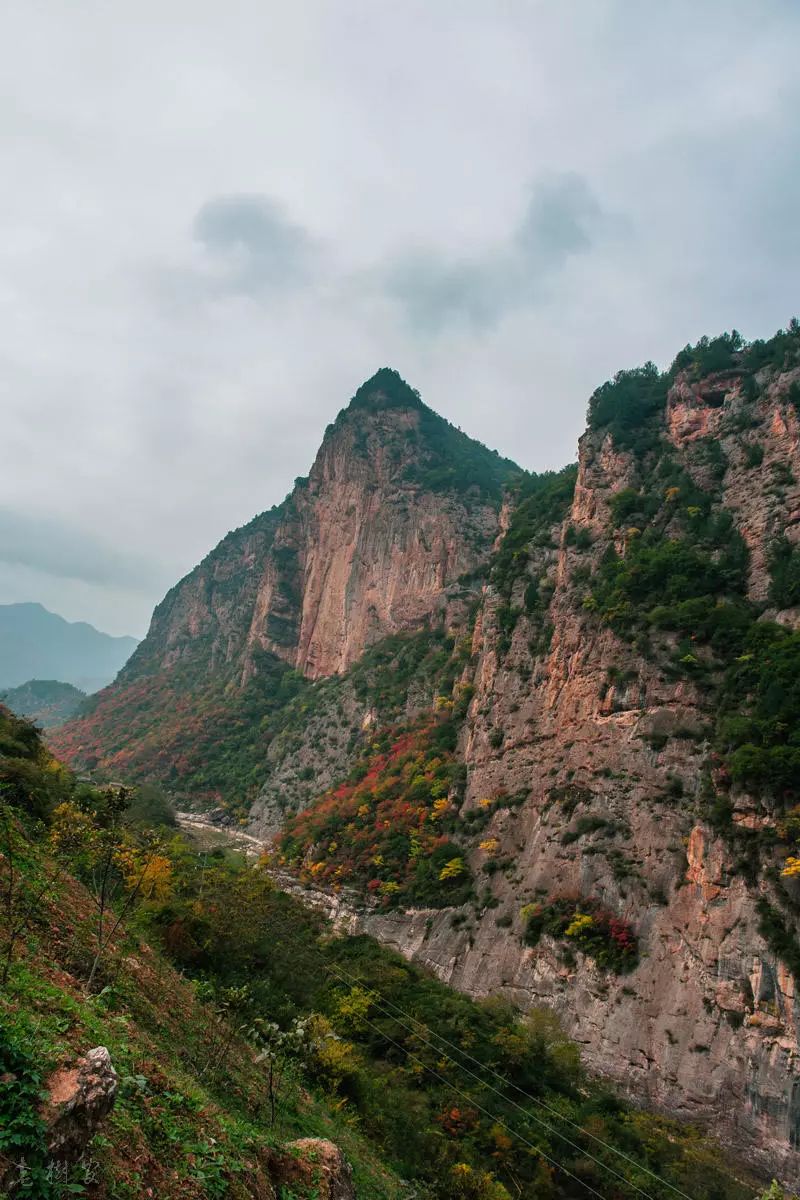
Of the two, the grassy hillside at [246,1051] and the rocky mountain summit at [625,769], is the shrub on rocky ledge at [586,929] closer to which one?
the rocky mountain summit at [625,769]

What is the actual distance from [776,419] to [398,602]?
52.3 meters

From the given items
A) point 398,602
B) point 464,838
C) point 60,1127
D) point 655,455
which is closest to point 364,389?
point 398,602

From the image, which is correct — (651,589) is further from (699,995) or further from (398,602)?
(398,602)

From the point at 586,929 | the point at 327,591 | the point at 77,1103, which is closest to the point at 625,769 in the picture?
the point at 586,929

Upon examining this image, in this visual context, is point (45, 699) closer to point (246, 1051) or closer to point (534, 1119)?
point (246, 1051)

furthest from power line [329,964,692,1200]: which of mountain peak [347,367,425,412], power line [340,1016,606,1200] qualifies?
mountain peak [347,367,425,412]

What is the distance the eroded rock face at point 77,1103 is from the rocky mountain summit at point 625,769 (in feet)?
72.8

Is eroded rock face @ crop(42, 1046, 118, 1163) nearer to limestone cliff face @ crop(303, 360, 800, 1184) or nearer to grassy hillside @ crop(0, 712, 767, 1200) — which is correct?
grassy hillside @ crop(0, 712, 767, 1200)

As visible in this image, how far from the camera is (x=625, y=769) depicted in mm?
29109

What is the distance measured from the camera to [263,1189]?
6.49 metres

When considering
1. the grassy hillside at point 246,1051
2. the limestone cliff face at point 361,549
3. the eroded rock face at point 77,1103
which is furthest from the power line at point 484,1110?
the limestone cliff face at point 361,549

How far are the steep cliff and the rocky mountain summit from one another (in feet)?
28.3

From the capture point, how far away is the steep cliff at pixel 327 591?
256 feet

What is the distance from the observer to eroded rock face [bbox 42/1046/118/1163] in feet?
14.9
